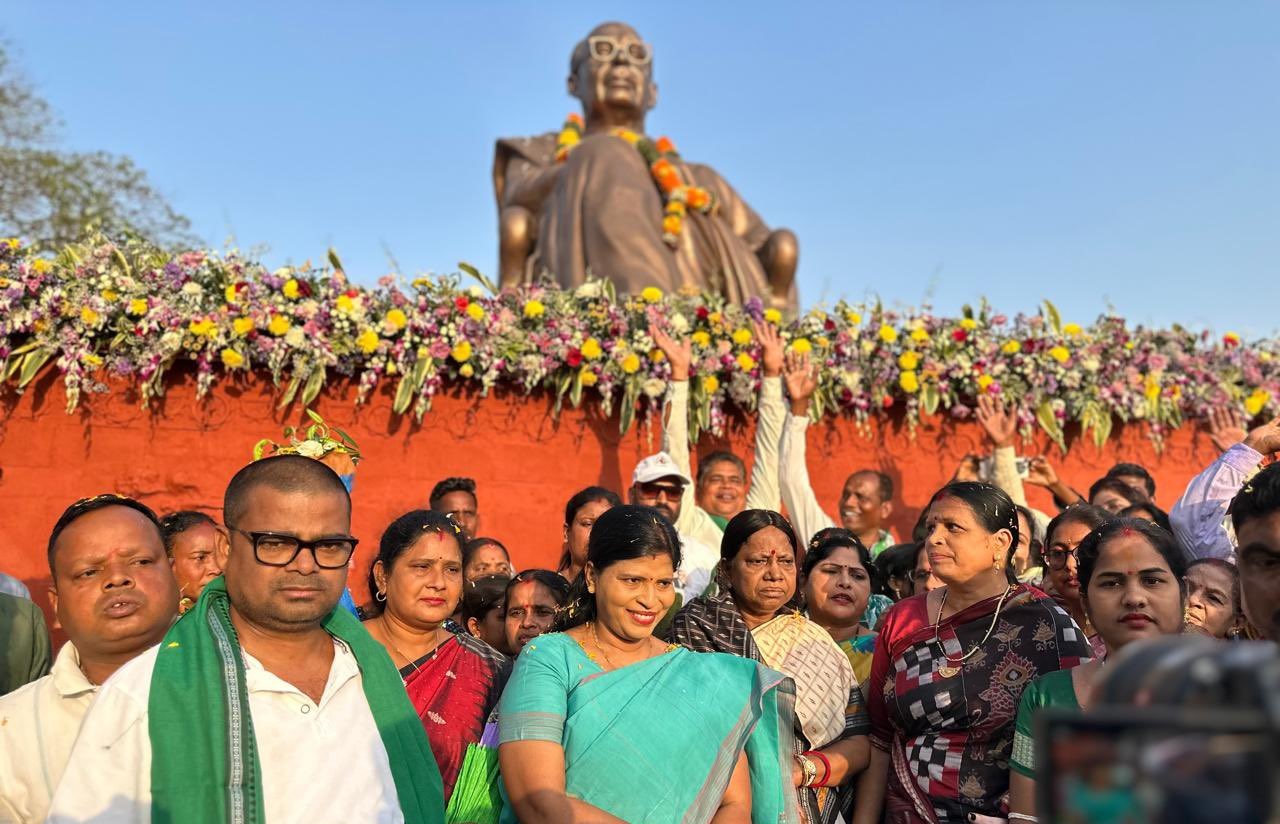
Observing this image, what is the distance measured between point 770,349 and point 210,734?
5.20 metres

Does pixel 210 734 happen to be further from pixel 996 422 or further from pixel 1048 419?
pixel 1048 419

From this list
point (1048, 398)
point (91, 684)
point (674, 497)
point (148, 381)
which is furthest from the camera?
point (1048, 398)

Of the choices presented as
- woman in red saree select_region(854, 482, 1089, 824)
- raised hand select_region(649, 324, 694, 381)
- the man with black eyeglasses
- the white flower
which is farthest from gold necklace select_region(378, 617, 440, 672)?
raised hand select_region(649, 324, 694, 381)

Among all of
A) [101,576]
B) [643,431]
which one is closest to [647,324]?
[643,431]

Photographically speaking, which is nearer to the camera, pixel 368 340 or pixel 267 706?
pixel 267 706

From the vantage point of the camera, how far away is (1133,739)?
2.96 feet

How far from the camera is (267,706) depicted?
8.50 feet

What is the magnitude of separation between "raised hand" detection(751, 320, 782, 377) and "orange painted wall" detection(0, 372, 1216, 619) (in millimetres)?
1002

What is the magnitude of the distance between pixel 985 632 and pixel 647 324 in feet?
14.3

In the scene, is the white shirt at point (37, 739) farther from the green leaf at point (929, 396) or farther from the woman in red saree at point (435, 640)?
the green leaf at point (929, 396)

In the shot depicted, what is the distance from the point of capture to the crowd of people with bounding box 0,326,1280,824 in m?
2.50

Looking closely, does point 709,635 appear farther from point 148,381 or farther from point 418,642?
point 148,381

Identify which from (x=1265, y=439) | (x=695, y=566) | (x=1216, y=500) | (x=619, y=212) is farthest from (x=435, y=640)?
(x=619, y=212)

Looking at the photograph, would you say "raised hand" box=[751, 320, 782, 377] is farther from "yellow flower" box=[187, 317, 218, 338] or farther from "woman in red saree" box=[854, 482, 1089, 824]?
"yellow flower" box=[187, 317, 218, 338]
